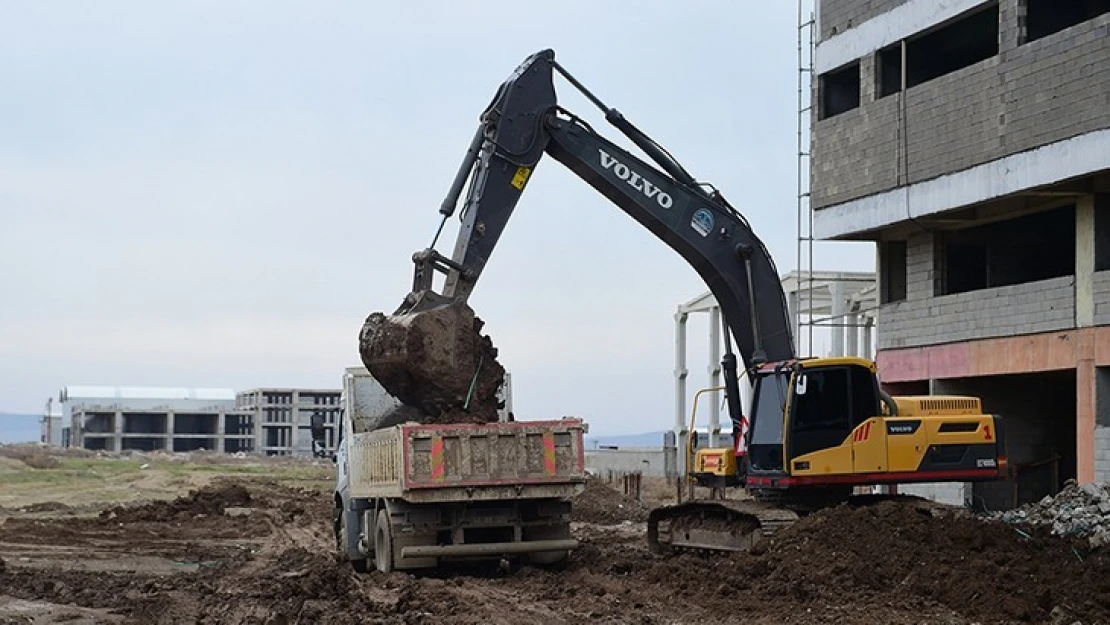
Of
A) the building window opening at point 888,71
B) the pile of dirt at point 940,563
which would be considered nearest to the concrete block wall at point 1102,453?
the pile of dirt at point 940,563

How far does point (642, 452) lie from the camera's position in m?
61.2

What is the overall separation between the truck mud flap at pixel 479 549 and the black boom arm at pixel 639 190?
10.6 feet

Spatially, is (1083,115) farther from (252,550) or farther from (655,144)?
(252,550)

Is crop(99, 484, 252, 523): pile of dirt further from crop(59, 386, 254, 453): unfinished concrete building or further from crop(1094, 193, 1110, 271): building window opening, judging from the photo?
crop(59, 386, 254, 453): unfinished concrete building

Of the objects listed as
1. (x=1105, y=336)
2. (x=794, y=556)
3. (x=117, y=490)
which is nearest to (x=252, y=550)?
(x=794, y=556)

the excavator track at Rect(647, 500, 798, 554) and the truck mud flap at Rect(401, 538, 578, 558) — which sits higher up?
the excavator track at Rect(647, 500, 798, 554)

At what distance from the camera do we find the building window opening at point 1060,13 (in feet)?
86.0

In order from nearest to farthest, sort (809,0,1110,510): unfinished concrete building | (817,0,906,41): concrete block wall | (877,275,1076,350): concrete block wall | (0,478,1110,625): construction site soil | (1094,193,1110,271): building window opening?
(0,478,1110,625): construction site soil
(809,0,1110,510): unfinished concrete building
(1094,193,1110,271): building window opening
(877,275,1076,350): concrete block wall
(817,0,906,41): concrete block wall

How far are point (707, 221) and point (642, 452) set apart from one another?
40596 millimetres

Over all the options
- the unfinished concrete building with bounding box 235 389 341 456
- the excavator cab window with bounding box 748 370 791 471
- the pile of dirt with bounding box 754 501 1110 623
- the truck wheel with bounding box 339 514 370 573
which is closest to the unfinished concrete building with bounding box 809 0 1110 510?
the excavator cab window with bounding box 748 370 791 471

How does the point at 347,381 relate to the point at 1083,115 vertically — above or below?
below

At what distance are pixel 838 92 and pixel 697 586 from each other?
16792mm

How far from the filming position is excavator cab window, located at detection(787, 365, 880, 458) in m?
18.8

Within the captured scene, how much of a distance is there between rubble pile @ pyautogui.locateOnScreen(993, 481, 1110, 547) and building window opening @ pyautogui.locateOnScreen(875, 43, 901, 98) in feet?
32.0
